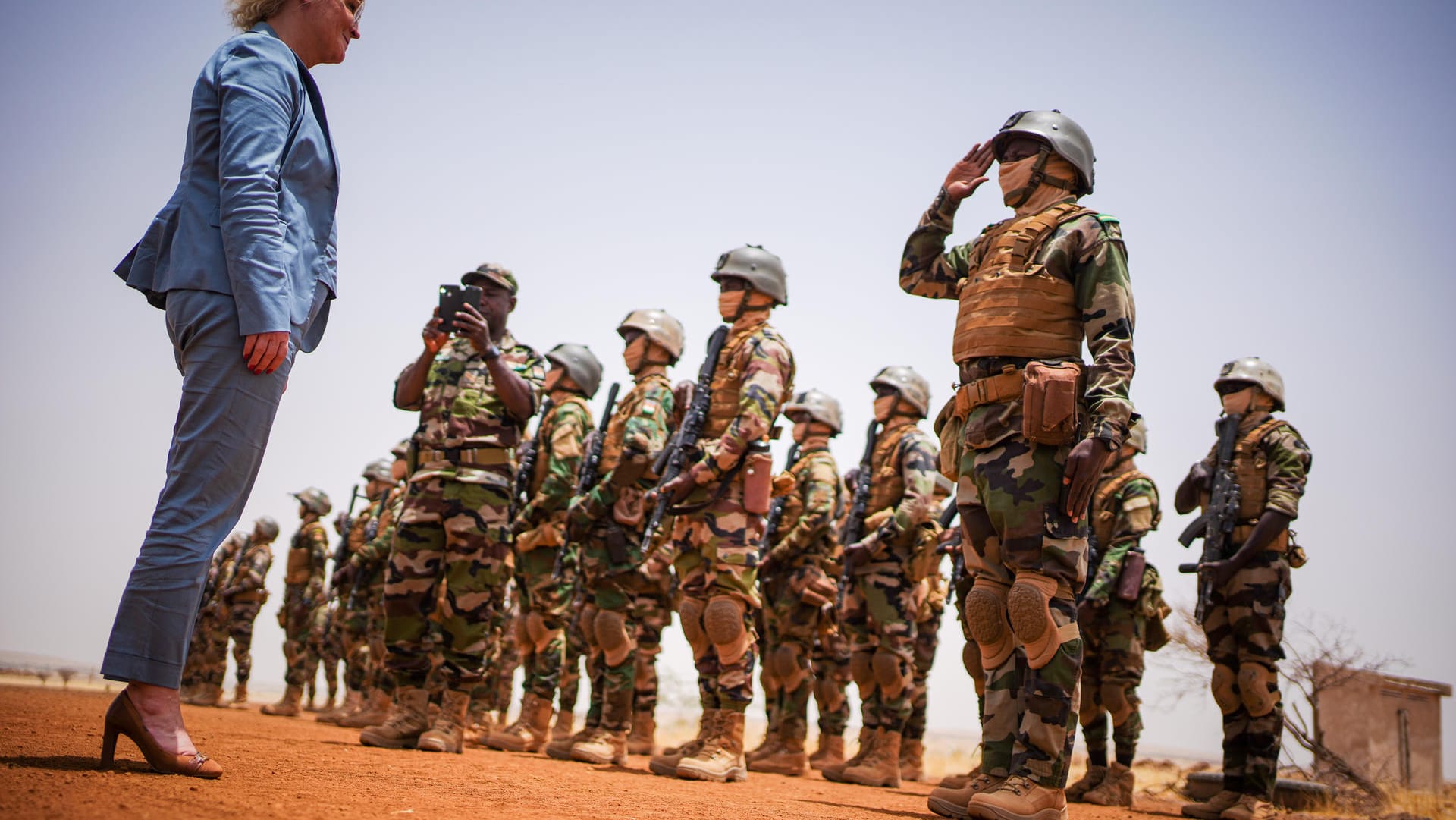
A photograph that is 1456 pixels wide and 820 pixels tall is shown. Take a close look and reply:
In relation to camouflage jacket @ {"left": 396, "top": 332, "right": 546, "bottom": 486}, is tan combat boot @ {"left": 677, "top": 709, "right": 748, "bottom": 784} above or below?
below

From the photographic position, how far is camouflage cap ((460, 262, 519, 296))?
24.8 feet

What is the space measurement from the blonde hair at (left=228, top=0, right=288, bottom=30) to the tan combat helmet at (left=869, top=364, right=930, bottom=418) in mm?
6752

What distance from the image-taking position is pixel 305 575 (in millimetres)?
16359

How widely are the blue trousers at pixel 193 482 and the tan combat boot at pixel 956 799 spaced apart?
3.12 meters

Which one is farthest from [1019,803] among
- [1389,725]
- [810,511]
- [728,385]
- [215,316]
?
[1389,725]

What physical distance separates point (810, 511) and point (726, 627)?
144 inches

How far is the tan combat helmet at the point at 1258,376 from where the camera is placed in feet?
25.6

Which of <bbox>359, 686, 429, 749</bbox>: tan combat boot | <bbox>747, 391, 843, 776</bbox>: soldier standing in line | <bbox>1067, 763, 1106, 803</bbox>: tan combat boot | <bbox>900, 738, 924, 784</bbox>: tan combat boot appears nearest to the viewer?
<bbox>359, 686, 429, 749</bbox>: tan combat boot

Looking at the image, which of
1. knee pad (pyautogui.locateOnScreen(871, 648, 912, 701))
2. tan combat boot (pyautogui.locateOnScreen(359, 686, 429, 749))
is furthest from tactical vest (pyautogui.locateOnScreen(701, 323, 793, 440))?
knee pad (pyautogui.locateOnScreen(871, 648, 912, 701))

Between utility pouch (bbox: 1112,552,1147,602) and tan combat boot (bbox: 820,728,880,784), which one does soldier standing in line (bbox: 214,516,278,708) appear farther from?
utility pouch (bbox: 1112,552,1147,602)

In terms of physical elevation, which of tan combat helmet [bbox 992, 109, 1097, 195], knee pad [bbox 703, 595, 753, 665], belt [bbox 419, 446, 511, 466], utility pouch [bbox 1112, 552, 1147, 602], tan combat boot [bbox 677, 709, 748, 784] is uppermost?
tan combat helmet [bbox 992, 109, 1097, 195]

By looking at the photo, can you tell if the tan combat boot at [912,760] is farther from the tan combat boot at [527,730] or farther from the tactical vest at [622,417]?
the tactical vest at [622,417]

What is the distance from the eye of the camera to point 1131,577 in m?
8.03

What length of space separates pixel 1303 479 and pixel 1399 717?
23.7 ft
